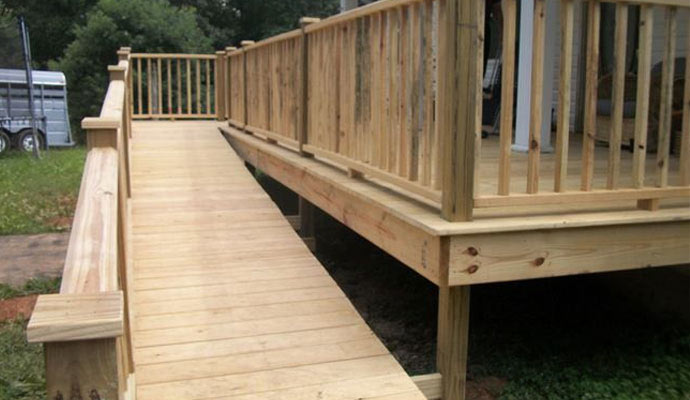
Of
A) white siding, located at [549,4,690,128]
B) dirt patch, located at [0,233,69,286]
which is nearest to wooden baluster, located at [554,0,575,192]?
white siding, located at [549,4,690,128]

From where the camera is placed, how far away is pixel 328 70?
15.4 ft

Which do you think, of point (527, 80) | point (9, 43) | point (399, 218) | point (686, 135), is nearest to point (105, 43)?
point (9, 43)

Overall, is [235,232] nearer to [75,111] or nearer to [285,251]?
[285,251]

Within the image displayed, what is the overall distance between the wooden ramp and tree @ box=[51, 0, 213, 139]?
1317 cm

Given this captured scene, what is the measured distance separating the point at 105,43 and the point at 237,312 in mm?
16000

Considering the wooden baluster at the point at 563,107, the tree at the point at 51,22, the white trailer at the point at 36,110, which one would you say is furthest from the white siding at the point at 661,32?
the tree at the point at 51,22

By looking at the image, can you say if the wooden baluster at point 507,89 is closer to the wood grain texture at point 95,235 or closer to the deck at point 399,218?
the deck at point 399,218

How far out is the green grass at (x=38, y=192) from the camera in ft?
28.5

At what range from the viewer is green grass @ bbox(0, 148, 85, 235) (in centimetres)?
869

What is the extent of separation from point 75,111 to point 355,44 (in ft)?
52.8

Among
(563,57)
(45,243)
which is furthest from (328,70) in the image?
(45,243)

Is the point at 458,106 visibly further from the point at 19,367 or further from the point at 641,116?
the point at 19,367

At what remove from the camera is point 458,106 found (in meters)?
2.96

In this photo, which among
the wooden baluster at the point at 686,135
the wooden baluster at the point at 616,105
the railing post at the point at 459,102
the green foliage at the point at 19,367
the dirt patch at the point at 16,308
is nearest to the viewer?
the railing post at the point at 459,102
